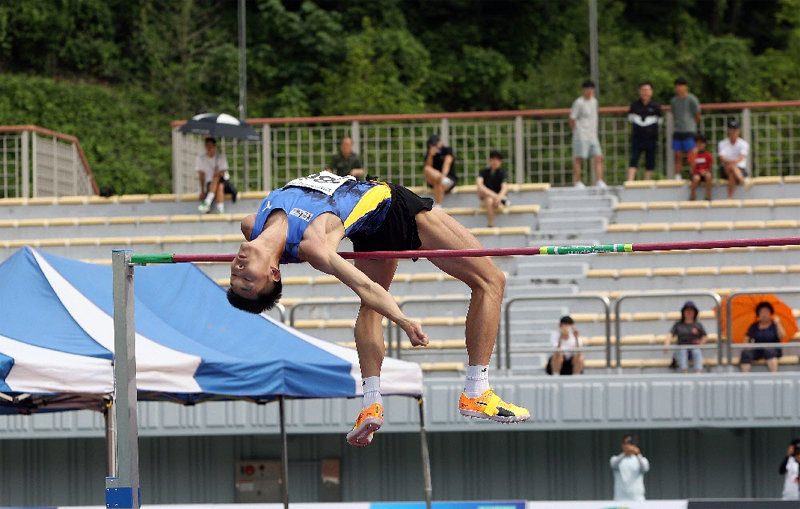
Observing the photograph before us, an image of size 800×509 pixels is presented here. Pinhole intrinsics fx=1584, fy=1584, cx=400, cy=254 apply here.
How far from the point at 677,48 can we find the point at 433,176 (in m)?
18.6

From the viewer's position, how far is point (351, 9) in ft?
109

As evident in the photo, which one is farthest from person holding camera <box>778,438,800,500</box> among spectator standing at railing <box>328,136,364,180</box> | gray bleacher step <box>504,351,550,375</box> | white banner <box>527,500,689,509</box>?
spectator standing at railing <box>328,136,364,180</box>

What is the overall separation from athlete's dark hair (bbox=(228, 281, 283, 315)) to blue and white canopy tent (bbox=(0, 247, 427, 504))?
2.16 metres

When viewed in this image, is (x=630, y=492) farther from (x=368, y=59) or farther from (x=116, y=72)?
(x=116, y=72)

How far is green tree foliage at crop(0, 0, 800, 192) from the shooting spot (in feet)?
101

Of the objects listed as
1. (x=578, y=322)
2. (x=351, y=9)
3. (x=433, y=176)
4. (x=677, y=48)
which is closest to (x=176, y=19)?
(x=351, y=9)

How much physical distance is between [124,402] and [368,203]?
5.13 ft

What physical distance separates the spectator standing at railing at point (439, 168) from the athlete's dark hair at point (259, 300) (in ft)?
33.0

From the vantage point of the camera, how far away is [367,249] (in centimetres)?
758

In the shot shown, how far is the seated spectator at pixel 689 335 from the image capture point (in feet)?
45.7

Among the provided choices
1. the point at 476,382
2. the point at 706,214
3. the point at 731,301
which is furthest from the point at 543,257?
the point at 476,382

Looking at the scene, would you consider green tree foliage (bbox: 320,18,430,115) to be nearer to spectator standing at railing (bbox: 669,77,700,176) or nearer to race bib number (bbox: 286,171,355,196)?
spectator standing at railing (bbox: 669,77,700,176)

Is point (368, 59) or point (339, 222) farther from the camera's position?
point (368, 59)

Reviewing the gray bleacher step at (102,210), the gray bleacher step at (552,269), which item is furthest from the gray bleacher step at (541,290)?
the gray bleacher step at (102,210)
